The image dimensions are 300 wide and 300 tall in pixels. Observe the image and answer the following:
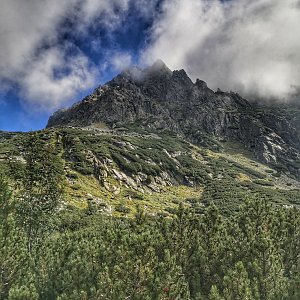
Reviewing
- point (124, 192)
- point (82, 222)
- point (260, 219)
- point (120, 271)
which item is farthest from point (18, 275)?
point (124, 192)

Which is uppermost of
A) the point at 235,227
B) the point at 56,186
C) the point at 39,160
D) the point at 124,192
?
the point at 124,192

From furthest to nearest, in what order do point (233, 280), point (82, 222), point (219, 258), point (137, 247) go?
point (82, 222) → point (219, 258) → point (137, 247) → point (233, 280)

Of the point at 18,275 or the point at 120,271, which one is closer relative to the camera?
the point at 120,271

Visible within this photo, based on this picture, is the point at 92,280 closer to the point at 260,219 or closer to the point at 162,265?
the point at 162,265

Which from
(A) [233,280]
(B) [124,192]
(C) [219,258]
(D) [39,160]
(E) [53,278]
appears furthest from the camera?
(B) [124,192]

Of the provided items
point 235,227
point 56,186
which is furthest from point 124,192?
point 235,227

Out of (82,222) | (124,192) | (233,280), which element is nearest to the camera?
(233,280)

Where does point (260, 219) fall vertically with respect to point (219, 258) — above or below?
above

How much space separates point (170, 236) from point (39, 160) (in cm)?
3301

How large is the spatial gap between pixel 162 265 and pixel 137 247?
86.7 inches

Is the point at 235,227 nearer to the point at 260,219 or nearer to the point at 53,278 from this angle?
the point at 260,219

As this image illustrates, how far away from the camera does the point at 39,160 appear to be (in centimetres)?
5588

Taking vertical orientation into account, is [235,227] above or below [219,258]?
→ above

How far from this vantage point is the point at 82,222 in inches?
4729
